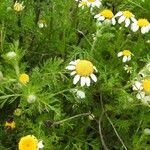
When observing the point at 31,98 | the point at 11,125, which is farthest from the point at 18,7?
the point at 31,98

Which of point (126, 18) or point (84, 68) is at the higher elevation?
point (126, 18)

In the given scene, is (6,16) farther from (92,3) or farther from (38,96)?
(38,96)

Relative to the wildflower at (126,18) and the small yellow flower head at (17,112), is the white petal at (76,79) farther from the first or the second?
the wildflower at (126,18)

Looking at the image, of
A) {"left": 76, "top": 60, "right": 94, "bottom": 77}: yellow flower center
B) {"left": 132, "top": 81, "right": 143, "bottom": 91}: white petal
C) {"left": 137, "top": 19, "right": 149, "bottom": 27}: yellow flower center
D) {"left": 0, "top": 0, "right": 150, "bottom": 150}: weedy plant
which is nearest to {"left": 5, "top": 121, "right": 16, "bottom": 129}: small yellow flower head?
{"left": 0, "top": 0, "right": 150, "bottom": 150}: weedy plant

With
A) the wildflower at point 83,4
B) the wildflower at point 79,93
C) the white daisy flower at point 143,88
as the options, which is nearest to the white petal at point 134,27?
the wildflower at point 83,4

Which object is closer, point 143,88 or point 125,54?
point 143,88

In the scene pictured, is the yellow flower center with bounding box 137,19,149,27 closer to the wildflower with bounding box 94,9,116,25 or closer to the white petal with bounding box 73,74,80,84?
the wildflower with bounding box 94,9,116,25

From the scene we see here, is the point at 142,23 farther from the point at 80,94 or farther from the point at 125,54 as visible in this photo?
the point at 80,94
